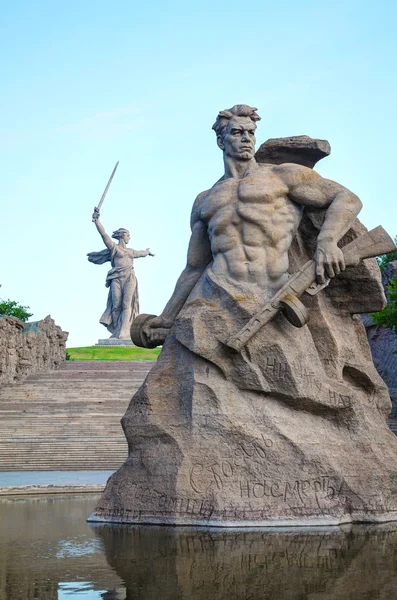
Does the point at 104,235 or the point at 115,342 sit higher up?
the point at 104,235

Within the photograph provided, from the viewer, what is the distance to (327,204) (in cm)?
813

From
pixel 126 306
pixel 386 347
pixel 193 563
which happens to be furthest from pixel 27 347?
pixel 193 563

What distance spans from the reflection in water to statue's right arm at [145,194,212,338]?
2.09 m

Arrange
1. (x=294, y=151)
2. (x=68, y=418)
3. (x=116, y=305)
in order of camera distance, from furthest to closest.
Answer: (x=116, y=305) → (x=68, y=418) → (x=294, y=151)

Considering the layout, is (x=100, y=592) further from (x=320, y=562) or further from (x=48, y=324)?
(x=48, y=324)

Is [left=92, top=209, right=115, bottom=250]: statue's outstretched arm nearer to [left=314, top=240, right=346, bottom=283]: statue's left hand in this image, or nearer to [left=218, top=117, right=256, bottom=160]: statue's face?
[left=218, top=117, right=256, bottom=160]: statue's face

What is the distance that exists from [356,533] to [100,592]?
2.69m

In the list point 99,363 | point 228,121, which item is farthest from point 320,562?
point 99,363

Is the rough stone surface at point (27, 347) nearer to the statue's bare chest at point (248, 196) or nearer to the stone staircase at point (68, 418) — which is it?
the stone staircase at point (68, 418)

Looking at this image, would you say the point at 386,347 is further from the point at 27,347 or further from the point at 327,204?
the point at 327,204

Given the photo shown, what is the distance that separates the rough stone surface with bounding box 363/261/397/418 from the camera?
33.2 meters

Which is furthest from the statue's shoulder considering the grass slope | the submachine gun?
the grass slope

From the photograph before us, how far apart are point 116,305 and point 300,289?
39.1 meters

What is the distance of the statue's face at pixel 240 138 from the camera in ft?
27.1
